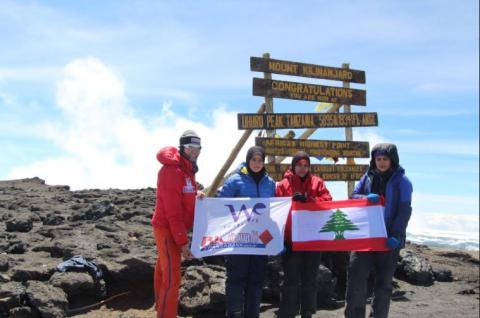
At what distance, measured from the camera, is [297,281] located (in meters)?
7.02

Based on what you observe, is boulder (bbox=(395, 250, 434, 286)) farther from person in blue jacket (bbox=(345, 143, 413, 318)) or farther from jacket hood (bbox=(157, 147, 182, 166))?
jacket hood (bbox=(157, 147, 182, 166))

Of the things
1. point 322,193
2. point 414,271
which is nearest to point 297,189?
point 322,193

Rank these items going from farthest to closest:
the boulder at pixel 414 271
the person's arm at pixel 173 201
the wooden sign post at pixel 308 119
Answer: the wooden sign post at pixel 308 119
the boulder at pixel 414 271
the person's arm at pixel 173 201

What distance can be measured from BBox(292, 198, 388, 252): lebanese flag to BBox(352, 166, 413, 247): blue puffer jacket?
0.18 metres

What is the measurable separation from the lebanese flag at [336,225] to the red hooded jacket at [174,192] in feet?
5.55

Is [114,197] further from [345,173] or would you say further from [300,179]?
[300,179]

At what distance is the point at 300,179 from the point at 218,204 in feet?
4.28

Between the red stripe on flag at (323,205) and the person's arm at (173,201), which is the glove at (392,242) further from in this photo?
the person's arm at (173,201)

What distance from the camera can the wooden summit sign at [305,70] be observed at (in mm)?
12484

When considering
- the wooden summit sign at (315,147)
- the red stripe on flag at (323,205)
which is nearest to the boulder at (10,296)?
the red stripe on flag at (323,205)

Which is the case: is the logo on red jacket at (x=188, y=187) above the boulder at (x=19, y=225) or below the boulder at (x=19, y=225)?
above

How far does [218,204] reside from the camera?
721cm

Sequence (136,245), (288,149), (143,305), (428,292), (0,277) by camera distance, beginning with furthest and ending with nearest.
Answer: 1. (288,149)
2. (428,292)
3. (136,245)
4. (143,305)
5. (0,277)

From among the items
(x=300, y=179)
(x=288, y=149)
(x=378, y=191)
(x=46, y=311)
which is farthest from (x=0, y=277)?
(x=288, y=149)
